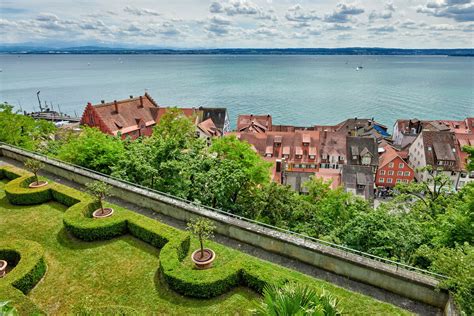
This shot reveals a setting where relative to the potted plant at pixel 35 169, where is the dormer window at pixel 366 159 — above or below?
below

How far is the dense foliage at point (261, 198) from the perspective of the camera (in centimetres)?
1886

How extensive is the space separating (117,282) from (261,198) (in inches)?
587

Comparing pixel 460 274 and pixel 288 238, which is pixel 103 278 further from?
pixel 460 274

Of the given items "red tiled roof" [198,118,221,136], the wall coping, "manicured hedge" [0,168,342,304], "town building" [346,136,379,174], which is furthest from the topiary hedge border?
"town building" [346,136,379,174]

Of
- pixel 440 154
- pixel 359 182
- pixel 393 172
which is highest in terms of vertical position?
pixel 440 154

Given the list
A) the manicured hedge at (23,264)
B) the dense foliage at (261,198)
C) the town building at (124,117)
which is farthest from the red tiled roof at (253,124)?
the manicured hedge at (23,264)

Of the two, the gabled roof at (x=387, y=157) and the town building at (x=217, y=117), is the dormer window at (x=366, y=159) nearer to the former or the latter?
the gabled roof at (x=387, y=157)

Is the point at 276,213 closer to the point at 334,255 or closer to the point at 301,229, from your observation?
the point at 301,229

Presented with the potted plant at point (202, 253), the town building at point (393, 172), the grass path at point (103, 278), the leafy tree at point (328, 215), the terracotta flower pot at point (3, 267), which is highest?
the potted plant at point (202, 253)

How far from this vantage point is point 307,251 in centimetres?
1582

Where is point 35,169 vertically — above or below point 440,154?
above

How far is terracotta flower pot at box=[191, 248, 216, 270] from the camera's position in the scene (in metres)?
15.3

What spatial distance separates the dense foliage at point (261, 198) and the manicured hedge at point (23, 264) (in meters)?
9.61

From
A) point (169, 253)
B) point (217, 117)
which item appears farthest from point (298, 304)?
point (217, 117)
